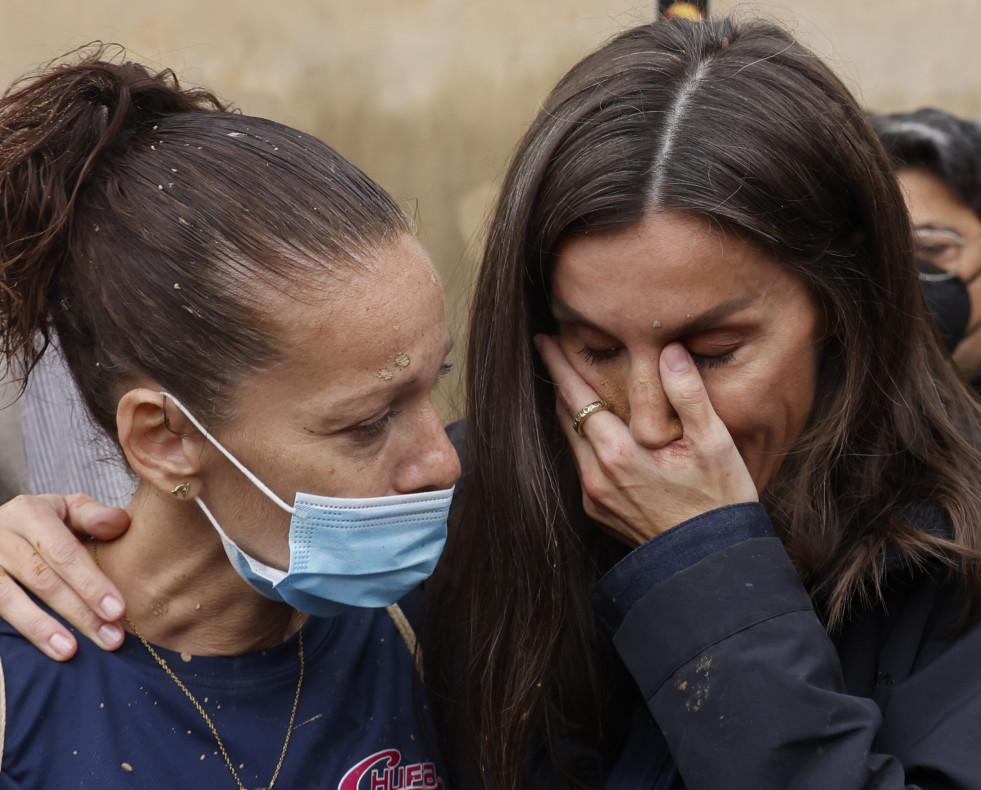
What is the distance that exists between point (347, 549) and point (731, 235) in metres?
0.95

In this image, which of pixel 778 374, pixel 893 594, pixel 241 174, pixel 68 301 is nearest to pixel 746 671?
pixel 893 594

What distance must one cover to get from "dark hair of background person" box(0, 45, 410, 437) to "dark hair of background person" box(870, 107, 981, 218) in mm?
2409

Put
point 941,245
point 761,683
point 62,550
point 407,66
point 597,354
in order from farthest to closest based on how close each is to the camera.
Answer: point 407,66
point 941,245
point 597,354
point 62,550
point 761,683

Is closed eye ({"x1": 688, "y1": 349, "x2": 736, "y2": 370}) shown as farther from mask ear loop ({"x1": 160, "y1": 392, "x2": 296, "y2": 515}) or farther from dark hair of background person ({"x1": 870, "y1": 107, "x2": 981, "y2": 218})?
dark hair of background person ({"x1": 870, "y1": 107, "x2": 981, "y2": 218})

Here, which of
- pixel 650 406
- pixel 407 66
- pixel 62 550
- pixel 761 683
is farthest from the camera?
pixel 407 66

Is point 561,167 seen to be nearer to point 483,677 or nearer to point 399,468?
point 399,468

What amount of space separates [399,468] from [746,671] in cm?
73

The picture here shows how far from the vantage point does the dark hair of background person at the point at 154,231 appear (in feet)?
A: 6.13

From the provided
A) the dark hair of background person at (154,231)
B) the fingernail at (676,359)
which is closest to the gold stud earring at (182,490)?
the dark hair of background person at (154,231)

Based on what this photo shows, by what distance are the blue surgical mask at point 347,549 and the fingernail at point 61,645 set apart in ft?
1.03

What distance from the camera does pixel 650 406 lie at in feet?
6.88

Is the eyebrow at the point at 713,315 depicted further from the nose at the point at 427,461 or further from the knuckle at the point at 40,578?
the knuckle at the point at 40,578

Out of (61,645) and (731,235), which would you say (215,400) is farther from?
(731,235)

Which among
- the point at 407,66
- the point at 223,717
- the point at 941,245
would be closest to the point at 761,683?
the point at 223,717
